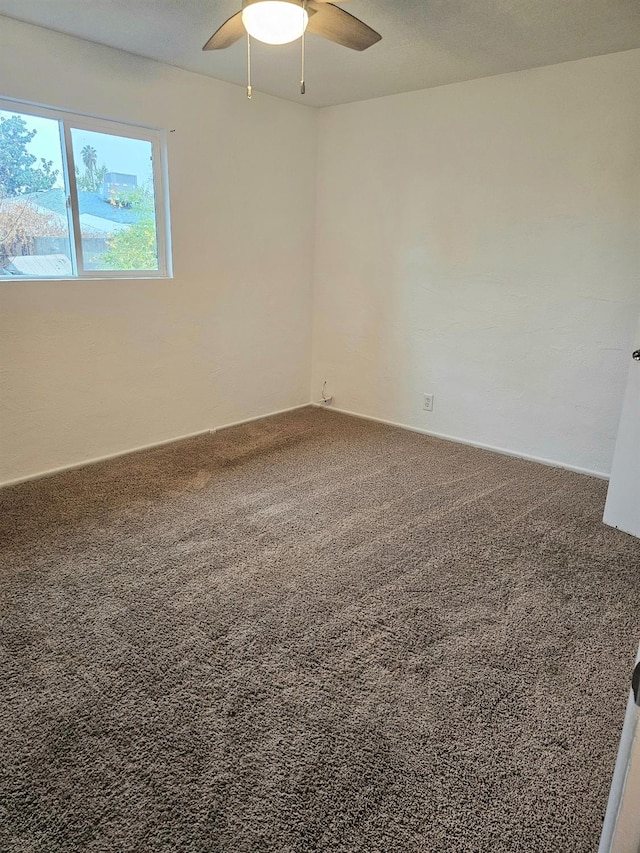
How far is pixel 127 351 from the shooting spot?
3.65 meters

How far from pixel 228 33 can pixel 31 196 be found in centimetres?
143

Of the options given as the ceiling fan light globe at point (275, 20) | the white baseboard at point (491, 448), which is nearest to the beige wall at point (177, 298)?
the white baseboard at point (491, 448)

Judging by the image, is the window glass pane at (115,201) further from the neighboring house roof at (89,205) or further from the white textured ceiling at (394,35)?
the white textured ceiling at (394,35)

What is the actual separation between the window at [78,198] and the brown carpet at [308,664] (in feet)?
4.36

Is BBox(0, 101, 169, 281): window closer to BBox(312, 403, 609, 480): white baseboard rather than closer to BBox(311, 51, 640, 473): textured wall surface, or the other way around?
BBox(311, 51, 640, 473): textured wall surface

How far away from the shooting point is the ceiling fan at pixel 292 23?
6.54 ft

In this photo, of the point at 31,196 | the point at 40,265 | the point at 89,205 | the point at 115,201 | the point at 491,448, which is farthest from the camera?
the point at 491,448

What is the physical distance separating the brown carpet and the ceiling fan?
2079mm

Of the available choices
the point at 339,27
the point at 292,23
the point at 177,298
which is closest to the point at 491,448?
the point at 177,298

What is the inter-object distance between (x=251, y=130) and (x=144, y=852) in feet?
13.3

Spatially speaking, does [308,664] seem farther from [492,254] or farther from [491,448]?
[492,254]

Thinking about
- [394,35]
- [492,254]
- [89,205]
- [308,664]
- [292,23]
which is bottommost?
[308,664]

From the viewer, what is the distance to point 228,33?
2369 millimetres

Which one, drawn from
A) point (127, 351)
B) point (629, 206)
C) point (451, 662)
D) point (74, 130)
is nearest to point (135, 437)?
point (127, 351)
